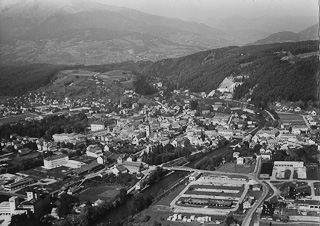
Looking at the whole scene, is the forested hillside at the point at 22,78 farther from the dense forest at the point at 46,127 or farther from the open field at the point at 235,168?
the open field at the point at 235,168

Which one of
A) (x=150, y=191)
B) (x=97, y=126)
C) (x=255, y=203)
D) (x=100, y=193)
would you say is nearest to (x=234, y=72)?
(x=97, y=126)

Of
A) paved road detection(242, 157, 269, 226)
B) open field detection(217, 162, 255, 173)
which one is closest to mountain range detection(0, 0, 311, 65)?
open field detection(217, 162, 255, 173)

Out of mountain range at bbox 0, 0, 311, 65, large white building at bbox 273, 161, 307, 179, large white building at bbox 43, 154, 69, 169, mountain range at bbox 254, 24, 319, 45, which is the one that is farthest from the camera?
mountain range at bbox 0, 0, 311, 65

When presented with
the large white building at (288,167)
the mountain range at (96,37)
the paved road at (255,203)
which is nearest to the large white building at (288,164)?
the large white building at (288,167)

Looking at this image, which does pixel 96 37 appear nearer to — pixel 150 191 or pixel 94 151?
pixel 94 151

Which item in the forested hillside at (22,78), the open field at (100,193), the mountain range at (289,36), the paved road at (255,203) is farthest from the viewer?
the mountain range at (289,36)

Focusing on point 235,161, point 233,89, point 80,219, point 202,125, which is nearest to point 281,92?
point 233,89

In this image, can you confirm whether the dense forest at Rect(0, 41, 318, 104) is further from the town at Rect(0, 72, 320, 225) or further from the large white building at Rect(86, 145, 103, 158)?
the large white building at Rect(86, 145, 103, 158)
